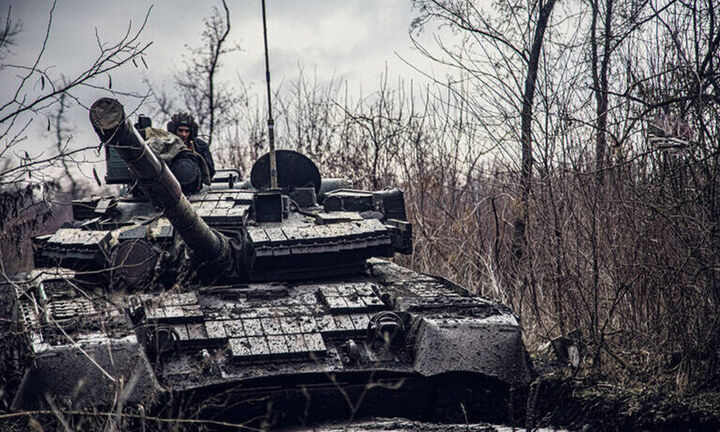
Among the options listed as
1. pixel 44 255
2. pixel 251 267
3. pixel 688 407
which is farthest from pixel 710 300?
pixel 44 255

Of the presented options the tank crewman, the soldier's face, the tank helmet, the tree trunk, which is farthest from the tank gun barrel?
the tree trunk

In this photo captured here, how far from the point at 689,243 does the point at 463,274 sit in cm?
526

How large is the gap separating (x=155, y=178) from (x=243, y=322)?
4.04ft

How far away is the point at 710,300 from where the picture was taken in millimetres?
6422

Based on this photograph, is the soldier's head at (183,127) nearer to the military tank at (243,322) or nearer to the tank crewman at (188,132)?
the tank crewman at (188,132)

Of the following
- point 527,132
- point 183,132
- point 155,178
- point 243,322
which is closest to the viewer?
point 155,178

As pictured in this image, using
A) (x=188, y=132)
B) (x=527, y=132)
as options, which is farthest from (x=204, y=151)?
(x=527, y=132)

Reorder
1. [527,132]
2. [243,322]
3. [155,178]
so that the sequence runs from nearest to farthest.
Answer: [155,178], [243,322], [527,132]

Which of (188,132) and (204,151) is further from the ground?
(188,132)

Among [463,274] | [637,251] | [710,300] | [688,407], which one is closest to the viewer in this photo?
[688,407]

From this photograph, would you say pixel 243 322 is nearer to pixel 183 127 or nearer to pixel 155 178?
pixel 155 178

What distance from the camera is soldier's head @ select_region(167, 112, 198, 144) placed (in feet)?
Answer: 30.0

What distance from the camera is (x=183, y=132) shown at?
9148mm

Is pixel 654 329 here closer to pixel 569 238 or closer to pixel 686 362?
pixel 686 362
